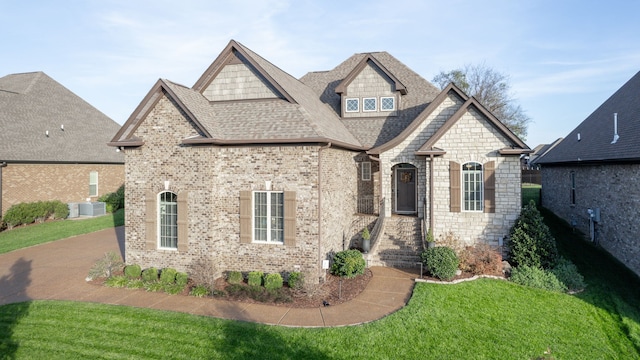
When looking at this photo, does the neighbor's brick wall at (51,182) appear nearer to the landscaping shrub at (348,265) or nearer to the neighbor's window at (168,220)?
the neighbor's window at (168,220)

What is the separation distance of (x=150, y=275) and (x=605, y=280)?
15.4 meters

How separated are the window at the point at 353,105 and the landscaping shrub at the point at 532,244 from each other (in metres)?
9.44

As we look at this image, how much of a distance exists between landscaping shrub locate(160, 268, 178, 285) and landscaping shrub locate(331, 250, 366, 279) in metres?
5.29

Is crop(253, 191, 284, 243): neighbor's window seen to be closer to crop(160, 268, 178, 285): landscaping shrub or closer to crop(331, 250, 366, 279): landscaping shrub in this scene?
crop(331, 250, 366, 279): landscaping shrub

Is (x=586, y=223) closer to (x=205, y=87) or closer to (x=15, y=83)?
(x=205, y=87)

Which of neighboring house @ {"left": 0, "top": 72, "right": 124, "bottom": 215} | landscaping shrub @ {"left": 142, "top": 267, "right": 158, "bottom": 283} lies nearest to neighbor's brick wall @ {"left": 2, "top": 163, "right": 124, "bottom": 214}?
neighboring house @ {"left": 0, "top": 72, "right": 124, "bottom": 215}

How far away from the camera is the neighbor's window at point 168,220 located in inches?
489

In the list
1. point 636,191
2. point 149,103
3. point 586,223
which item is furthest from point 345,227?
point 586,223

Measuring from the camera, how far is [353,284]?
11.8m

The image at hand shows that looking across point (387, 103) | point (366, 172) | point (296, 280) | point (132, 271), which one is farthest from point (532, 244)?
point (132, 271)

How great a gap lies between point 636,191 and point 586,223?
566 centimetres

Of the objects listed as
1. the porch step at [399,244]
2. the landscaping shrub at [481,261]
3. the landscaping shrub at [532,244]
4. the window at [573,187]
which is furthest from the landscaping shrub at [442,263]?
the window at [573,187]

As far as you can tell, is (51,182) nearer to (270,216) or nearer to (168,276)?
(168,276)

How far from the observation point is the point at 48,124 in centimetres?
2448
